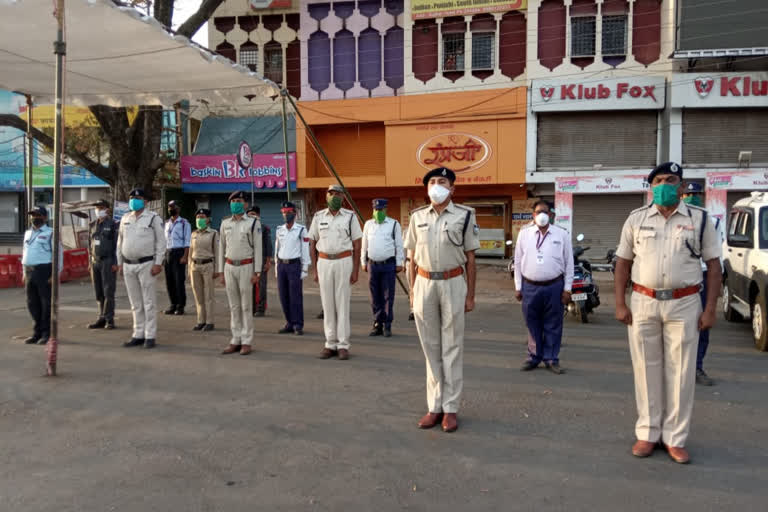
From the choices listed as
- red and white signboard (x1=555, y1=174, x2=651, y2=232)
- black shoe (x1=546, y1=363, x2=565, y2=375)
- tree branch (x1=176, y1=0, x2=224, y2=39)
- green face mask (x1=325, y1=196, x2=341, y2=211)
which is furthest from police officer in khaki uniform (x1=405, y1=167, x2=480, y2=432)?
red and white signboard (x1=555, y1=174, x2=651, y2=232)

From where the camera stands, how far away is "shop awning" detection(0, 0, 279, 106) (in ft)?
20.9

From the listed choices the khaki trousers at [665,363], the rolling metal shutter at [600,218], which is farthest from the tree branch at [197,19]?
the khaki trousers at [665,363]

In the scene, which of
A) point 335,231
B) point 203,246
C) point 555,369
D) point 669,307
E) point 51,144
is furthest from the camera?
point 51,144

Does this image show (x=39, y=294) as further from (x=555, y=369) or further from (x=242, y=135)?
(x=242, y=135)

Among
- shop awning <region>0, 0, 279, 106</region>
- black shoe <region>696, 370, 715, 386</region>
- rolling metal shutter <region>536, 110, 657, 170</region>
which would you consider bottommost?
black shoe <region>696, 370, 715, 386</region>

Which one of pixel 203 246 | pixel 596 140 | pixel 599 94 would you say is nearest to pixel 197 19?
pixel 203 246

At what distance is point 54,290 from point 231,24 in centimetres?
1915

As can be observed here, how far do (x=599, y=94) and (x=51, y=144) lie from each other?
16.6 metres

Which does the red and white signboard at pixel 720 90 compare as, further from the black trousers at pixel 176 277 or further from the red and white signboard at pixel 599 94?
the black trousers at pixel 176 277

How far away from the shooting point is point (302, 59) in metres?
21.9

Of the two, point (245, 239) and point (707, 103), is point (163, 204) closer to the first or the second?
point (245, 239)

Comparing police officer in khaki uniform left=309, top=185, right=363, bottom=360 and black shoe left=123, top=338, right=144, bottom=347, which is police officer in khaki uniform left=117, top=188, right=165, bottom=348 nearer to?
black shoe left=123, top=338, right=144, bottom=347

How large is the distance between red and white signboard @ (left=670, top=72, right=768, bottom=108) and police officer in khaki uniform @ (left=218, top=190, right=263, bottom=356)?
16206 millimetres

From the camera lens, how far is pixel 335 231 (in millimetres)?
7238
